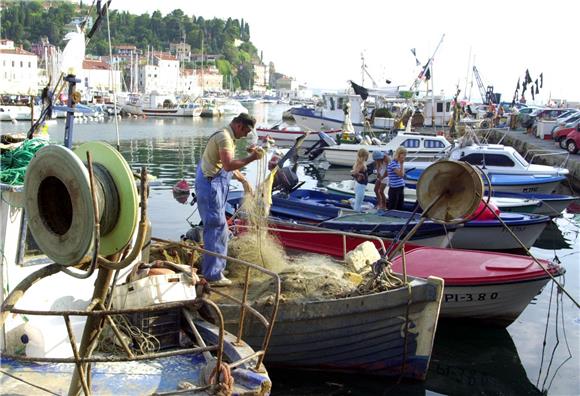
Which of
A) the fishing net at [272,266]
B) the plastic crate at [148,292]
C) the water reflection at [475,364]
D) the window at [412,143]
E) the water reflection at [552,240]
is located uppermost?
the window at [412,143]

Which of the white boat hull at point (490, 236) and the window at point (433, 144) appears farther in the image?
the window at point (433, 144)

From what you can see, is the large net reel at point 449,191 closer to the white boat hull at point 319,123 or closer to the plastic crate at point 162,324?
the plastic crate at point 162,324

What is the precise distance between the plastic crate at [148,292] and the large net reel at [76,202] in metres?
2.70

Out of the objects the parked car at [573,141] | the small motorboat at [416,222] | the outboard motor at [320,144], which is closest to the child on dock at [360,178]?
the small motorboat at [416,222]

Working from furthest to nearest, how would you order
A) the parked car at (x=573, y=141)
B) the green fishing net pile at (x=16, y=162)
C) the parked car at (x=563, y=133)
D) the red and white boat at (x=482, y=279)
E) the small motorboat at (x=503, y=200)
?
the parked car at (x=563, y=133), the parked car at (x=573, y=141), the small motorboat at (x=503, y=200), the red and white boat at (x=482, y=279), the green fishing net pile at (x=16, y=162)

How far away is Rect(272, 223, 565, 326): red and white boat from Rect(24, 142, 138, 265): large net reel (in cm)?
533

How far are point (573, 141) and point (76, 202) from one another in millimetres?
30370

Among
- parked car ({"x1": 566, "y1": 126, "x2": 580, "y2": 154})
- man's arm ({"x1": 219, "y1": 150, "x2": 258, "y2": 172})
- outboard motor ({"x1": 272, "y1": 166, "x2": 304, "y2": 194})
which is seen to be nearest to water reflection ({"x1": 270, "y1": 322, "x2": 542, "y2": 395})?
man's arm ({"x1": 219, "y1": 150, "x2": 258, "y2": 172})

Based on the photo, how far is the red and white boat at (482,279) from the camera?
30.5ft

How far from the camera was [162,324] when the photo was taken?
21.6 ft

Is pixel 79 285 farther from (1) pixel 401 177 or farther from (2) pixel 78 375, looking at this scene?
(1) pixel 401 177

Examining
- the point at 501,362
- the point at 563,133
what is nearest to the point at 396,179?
the point at 501,362

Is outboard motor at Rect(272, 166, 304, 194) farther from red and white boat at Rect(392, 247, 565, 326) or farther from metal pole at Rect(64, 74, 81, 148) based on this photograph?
metal pole at Rect(64, 74, 81, 148)

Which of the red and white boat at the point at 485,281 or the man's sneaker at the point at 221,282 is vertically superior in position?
A: the man's sneaker at the point at 221,282
